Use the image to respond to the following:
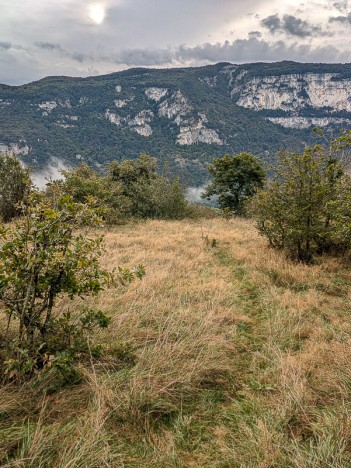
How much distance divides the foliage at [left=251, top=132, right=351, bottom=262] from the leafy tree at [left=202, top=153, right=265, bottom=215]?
22763 millimetres

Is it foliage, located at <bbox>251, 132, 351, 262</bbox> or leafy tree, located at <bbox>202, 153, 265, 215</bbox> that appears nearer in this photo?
foliage, located at <bbox>251, 132, 351, 262</bbox>

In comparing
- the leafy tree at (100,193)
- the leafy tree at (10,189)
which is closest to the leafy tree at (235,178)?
the leafy tree at (100,193)

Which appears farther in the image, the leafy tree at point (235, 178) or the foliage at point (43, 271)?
the leafy tree at point (235, 178)

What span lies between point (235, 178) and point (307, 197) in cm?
2482

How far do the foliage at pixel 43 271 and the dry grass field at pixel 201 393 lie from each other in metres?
0.42

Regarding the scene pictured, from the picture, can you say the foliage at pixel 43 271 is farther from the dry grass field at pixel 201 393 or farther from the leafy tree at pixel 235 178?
the leafy tree at pixel 235 178

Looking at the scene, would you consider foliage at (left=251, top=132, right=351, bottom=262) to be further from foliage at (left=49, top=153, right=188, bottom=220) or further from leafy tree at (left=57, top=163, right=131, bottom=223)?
foliage at (left=49, top=153, right=188, bottom=220)

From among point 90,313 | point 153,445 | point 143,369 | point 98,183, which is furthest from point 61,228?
point 98,183

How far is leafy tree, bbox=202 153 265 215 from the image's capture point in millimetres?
33094

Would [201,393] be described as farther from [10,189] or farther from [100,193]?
[100,193]

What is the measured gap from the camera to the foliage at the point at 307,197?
912cm

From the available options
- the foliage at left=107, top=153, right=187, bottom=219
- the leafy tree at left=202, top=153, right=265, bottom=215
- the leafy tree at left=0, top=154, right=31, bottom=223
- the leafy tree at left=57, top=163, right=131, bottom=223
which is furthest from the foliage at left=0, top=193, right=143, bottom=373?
the leafy tree at left=202, top=153, right=265, bottom=215

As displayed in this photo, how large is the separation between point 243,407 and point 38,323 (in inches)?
97.2

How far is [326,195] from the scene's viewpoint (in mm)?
9273
